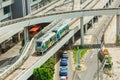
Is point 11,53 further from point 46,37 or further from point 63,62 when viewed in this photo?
point 63,62

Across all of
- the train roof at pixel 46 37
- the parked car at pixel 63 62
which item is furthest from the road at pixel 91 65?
the train roof at pixel 46 37

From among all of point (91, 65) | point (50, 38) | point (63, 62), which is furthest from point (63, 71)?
point (50, 38)

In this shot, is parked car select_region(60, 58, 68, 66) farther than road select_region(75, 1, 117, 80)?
Yes

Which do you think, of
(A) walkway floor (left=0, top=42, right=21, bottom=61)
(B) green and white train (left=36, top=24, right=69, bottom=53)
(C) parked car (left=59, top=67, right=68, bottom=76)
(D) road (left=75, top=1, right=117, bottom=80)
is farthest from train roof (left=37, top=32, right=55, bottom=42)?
(A) walkway floor (left=0, top=42, right=21, bottom=61)

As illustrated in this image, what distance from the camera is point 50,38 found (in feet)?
264

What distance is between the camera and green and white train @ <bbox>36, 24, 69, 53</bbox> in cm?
7562

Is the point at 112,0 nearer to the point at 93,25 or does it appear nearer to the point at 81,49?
the point at 93,25

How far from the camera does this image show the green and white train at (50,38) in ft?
248

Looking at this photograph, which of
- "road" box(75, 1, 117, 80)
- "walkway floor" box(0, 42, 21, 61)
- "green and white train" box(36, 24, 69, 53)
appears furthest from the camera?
"walkway floor" box(0, 42, 21, 61)

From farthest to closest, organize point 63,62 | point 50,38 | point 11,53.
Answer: point 11,53 → point 63,62 → point 50,38

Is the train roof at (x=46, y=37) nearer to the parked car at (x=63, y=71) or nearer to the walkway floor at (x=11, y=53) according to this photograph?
the parked car at (x=63, y=71)

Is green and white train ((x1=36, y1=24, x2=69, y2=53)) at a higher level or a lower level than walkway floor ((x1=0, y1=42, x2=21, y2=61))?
higher

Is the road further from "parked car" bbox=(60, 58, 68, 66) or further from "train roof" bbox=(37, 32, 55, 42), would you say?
"train roof" bbox=(37, 32, 55, 42)

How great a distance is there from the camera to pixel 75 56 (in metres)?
86.4
